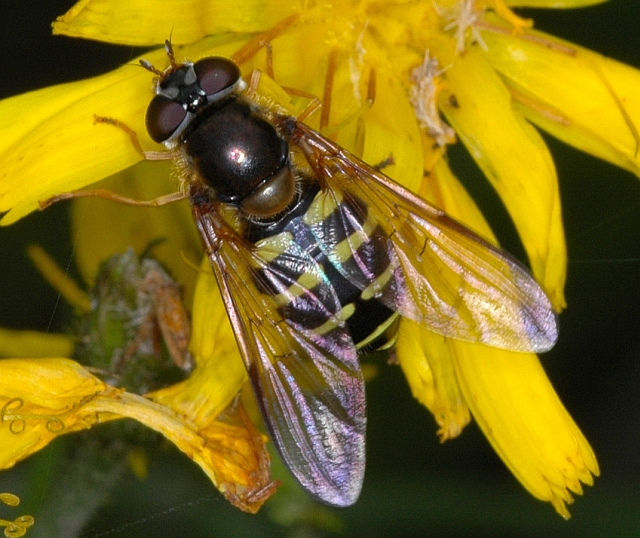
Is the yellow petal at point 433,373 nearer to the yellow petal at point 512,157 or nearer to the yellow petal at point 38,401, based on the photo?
the yellow petal at point 512,157

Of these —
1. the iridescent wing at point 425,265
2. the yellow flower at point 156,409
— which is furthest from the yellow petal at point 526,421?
the yellow flower at point 156,409

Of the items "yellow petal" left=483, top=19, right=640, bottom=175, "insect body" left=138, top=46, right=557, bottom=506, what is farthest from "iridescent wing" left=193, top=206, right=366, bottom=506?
"yellow petal" left=483, top=19, right=640, bottom=175

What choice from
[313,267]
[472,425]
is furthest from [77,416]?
[472,425]

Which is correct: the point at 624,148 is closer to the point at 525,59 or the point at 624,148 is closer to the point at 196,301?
the point at 525,59

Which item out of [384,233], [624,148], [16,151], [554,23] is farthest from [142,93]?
[554,23]

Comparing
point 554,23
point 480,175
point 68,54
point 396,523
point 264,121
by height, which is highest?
point 264,121
